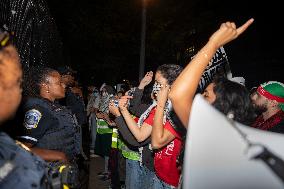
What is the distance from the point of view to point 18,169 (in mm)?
1597

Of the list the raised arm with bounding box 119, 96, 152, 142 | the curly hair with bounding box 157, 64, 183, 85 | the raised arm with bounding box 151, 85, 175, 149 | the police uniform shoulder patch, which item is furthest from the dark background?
the police uniform shoulder patch

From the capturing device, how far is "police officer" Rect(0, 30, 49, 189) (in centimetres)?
156

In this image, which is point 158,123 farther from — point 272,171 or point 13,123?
point 272,171

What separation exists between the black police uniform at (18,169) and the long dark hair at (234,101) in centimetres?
126

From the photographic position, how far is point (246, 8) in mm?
12836

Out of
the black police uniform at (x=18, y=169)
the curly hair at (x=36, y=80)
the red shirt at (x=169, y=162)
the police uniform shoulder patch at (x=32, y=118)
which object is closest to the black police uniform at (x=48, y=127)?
the police uniform shoulder patch at (x=32, y=118)

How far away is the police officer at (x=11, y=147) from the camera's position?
156cm

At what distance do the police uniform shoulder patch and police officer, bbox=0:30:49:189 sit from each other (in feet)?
5.53

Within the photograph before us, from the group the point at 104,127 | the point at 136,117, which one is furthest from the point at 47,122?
the point at 104,127

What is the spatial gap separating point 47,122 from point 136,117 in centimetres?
226

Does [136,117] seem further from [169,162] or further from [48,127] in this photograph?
[48,127]

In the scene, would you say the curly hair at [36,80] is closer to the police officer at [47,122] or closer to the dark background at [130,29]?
the police officer at [47,122]

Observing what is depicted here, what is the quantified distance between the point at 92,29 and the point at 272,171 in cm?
1800

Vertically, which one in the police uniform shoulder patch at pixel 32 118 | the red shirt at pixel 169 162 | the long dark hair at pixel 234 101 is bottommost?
the red shirt at pixel 169 162
